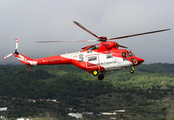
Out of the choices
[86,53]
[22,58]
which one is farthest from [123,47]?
[22,58]

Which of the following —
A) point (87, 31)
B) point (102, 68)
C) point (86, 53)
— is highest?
point (87, 31)

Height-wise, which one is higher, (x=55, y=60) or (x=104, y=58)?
(x=55, y=60)

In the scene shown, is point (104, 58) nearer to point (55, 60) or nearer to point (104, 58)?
point (104, 58)

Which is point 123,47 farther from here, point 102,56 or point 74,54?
point 74,54

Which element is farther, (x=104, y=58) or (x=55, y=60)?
(x=55, y=60)

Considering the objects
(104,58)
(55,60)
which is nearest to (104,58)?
(104,58)

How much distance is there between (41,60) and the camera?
58.9m

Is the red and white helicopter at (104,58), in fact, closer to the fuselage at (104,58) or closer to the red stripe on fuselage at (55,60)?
Result: the fuselage at (104,58)

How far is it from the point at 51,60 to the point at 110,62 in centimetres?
1422

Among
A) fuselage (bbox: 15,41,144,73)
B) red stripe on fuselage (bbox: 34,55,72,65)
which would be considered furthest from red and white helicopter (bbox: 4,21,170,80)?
red stripe on fuselage (bbox: 34,55,72,65)

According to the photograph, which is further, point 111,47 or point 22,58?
point 22,58

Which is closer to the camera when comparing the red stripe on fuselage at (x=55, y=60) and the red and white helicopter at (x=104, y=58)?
the red and white helicopter at (x=104, y=58)

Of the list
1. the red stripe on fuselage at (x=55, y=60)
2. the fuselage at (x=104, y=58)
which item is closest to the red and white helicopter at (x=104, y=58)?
the fuselage at (x=104, y=58)

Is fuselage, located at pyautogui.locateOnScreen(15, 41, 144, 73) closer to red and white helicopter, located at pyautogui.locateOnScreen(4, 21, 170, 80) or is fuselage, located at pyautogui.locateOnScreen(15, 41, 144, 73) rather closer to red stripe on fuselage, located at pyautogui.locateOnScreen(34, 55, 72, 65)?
red and white helicopter, located at pyautogui.locateOnScreen(4, 21, 170, 80)
